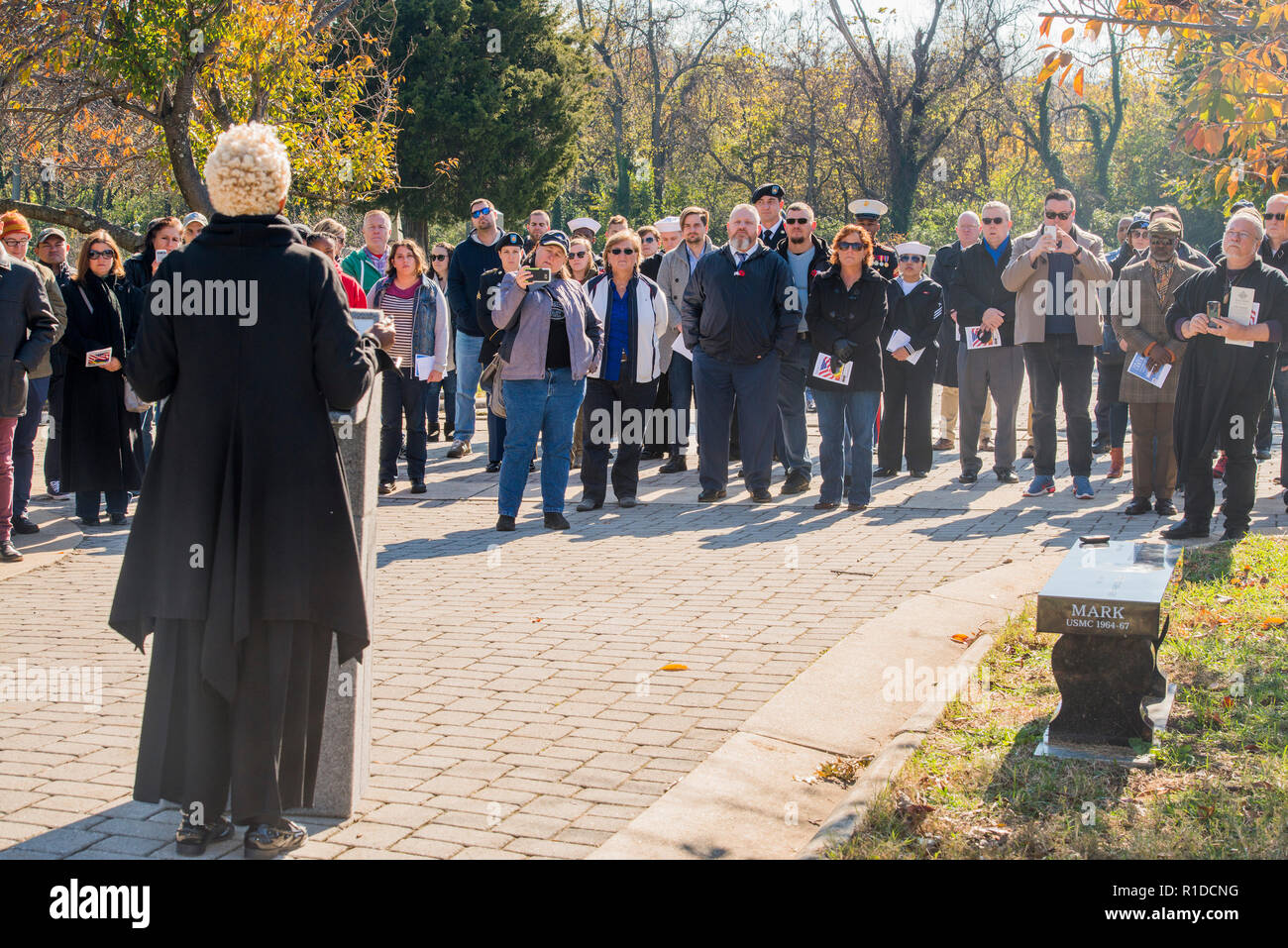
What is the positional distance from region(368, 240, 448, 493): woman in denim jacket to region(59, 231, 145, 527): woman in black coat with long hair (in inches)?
89.1

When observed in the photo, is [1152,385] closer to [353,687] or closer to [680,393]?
[680,393]

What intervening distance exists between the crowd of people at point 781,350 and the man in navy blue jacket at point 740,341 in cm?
2

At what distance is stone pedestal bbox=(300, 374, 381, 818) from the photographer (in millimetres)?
4570

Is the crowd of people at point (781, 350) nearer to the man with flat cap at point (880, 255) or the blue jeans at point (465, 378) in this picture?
the man with flat cap at point (880, 255)

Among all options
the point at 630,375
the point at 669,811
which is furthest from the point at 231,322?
the point at 630,375

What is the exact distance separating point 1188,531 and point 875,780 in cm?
541

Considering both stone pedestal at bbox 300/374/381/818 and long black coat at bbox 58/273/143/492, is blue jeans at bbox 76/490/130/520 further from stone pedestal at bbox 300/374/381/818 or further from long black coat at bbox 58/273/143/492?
stone pedestal at bbox 300/374/381/818

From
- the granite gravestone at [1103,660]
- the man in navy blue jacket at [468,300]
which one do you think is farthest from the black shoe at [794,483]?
the granite gravestone at [1103,660]

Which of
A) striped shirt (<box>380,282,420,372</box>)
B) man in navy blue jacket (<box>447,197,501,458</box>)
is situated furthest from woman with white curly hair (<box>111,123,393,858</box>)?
man in navy blue jacket (<box>447,197,501,458</box>)

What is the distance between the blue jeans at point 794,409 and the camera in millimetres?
12000

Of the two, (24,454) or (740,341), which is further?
(740,341)

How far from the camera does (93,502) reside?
10625 mm

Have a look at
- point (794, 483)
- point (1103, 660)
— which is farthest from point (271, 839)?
point (794, 483)

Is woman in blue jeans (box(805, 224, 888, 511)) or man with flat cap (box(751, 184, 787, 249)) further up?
man with flat cap (box(751, 184, 787, 249))
